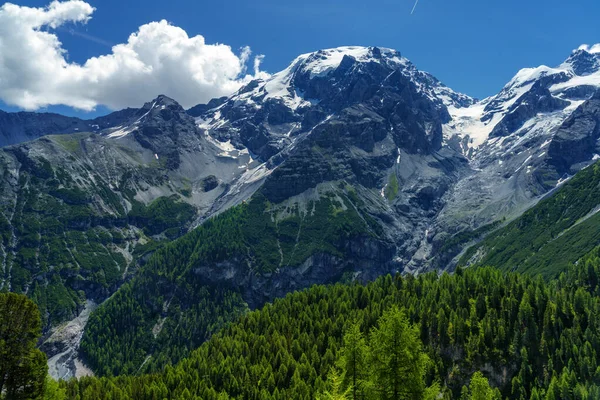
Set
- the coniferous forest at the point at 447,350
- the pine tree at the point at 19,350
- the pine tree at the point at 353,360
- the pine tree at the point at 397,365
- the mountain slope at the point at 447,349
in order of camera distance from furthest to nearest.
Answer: the mountain slope at the point at 447,349, the coniferous forest at the point at 447,350, the pine tree at the point at 19,350, the pine tree at the point at 353,360, the pine tree at the point at 397,365

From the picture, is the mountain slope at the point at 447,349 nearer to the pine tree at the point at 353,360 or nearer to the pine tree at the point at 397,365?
the pine tree at the point at 353,360

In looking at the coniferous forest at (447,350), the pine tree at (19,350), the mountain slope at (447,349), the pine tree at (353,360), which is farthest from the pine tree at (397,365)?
the mountain slope at (447,349)

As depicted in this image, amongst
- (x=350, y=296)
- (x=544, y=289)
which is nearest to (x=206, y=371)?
(x=350, y=296)

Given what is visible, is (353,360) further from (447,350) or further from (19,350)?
(447,350)

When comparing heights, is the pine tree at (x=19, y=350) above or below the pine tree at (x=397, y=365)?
below

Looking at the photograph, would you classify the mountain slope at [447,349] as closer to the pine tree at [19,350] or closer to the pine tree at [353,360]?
the pine tree at [353,360]

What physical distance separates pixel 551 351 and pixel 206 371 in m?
89.9

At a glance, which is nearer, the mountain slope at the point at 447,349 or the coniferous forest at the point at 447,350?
the coniferous forest at the point at 447,350

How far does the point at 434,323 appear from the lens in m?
131

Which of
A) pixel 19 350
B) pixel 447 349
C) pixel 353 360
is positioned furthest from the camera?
pixel 447 349

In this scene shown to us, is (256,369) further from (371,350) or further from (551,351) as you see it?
(371,350)

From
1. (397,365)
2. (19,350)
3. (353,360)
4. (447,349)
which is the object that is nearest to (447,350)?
(447,349)

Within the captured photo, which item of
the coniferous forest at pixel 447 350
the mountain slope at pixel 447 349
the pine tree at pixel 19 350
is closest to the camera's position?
the pine tree at pixel 19 350

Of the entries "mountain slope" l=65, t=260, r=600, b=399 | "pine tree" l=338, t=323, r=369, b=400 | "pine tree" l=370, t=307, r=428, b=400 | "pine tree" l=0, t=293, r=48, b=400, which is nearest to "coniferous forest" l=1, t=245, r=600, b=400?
"mountain slope" l=65, t=260, r=600, b=399
